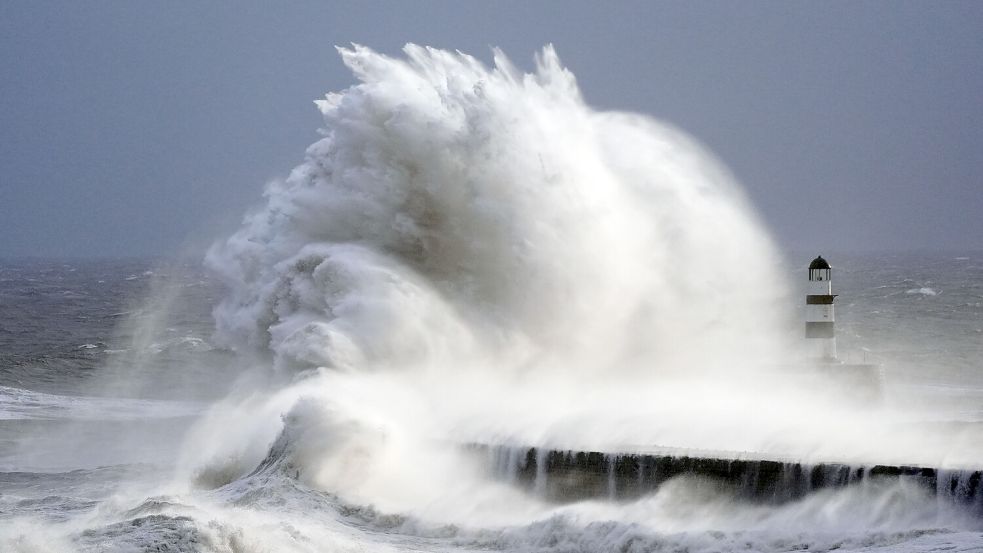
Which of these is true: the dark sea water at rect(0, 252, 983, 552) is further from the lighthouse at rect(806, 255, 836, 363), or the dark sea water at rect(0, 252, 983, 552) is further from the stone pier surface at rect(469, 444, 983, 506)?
the lighthouse at rect(806, 255, 836, 363)

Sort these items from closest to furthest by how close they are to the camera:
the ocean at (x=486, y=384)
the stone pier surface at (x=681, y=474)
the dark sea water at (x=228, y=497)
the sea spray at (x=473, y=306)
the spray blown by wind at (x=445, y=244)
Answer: the dark sea water at (x=228, y=497)
the stone pier surface at (x=681, y=474)
the ocean at (x=486, y=384)
the sea spray at (x=473, y=306)
the spray blown by wind at (x=445, y=244)

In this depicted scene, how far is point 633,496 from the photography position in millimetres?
10250

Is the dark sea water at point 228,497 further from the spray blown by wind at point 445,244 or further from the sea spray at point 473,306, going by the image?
the spray blown by wind at point 445,244

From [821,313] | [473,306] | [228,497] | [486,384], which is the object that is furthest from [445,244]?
[228,497]

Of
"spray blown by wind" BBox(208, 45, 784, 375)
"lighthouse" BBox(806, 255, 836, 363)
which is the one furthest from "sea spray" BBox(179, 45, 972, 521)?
"lighthouse" BBox(806, 255, 836, 363)

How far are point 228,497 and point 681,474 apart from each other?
3.91 m

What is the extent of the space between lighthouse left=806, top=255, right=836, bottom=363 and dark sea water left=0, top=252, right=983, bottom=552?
215 cm

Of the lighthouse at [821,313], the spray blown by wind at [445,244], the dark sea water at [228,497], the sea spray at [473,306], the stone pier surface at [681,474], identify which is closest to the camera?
the dark sea water at [228,497]

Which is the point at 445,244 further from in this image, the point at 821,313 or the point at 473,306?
the point at 821,313

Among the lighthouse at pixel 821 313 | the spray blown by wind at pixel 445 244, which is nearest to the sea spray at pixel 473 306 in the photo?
the spray blown by wind at pixel 445 244

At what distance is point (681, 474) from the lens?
1014 cm

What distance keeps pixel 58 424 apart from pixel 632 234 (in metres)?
8.38

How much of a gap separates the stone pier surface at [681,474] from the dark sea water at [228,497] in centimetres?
15

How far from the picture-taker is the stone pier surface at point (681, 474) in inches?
354
